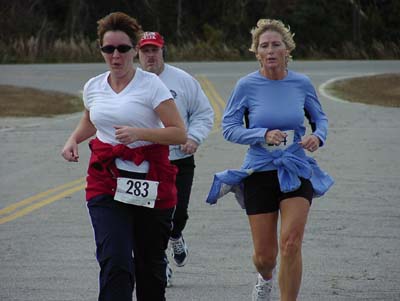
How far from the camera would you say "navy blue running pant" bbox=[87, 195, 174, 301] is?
240 inches

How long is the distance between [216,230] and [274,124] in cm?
375

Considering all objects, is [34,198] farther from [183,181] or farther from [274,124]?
[274,124]

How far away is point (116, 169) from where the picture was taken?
20.5ft

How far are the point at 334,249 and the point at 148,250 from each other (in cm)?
354

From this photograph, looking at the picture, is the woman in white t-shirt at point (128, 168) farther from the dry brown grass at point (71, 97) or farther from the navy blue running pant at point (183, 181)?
the dry brown grass at point (71, 97)

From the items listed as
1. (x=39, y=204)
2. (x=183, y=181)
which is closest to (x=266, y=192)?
(x=183, y=181)

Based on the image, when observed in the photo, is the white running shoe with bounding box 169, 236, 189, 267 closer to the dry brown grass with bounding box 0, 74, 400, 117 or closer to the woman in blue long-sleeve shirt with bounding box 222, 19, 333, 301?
the woman in blue long-sleeve shirt with bounding box 222, 19, 333, 301

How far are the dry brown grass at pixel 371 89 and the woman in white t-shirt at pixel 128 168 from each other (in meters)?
21.4

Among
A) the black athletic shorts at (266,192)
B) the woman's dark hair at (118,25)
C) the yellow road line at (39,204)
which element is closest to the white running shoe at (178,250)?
the black athletic shorts at (266,192)

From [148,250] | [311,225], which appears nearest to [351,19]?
[311,225]

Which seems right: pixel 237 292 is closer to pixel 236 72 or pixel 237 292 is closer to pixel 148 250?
A: pixel 148 250

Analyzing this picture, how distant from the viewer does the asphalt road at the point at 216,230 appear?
8203mm

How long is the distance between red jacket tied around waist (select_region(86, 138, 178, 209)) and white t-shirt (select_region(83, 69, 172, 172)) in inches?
1.6

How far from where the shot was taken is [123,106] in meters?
6.21
